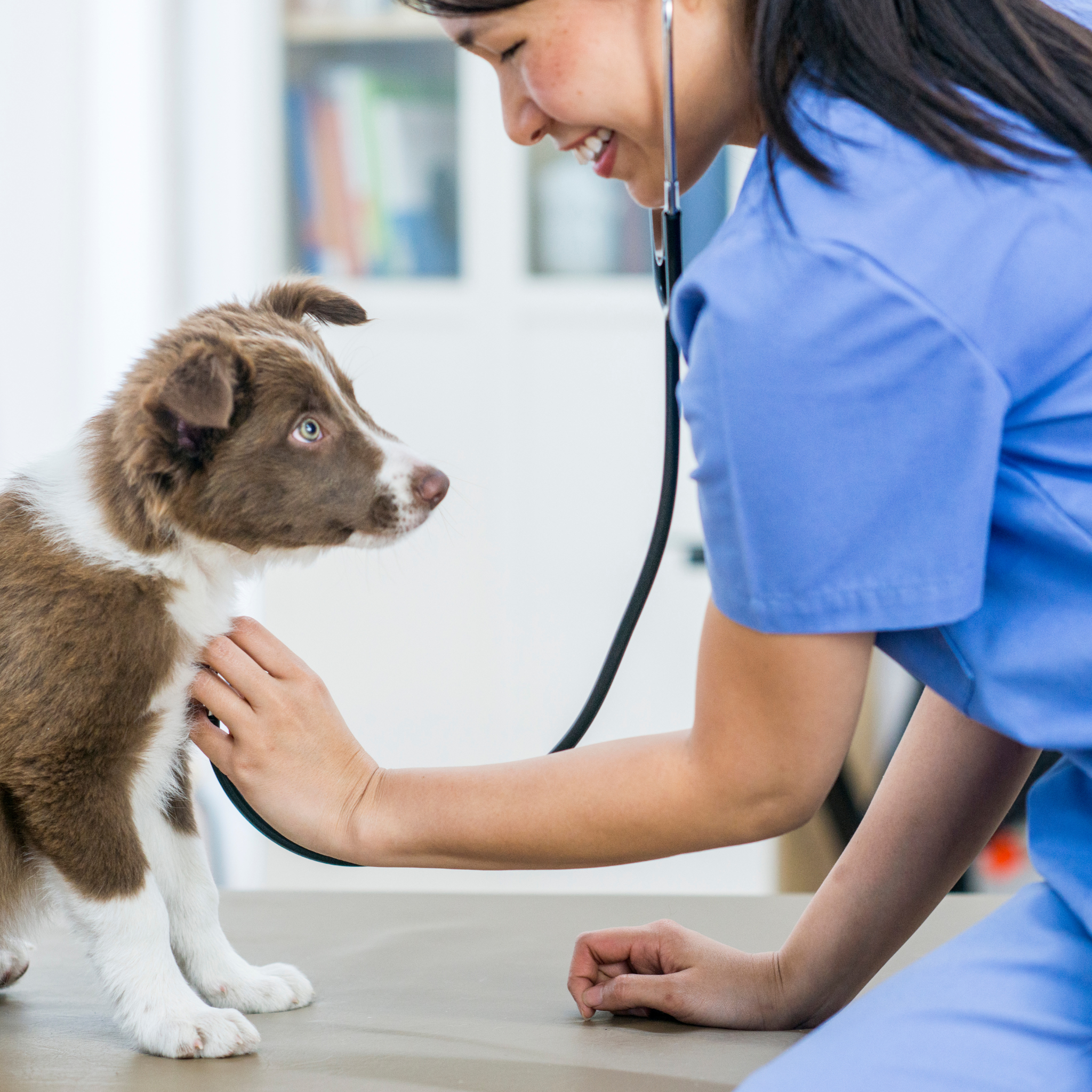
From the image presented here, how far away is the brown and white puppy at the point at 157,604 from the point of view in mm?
996

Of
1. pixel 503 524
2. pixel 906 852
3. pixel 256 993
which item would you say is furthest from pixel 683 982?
pixel 503 524

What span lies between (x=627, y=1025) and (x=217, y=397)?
669 mm

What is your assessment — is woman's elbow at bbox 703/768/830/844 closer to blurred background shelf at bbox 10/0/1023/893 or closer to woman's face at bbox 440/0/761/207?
woman's face at bbox 440/0/761/207

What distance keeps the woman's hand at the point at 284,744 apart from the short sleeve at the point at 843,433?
1.44 ft

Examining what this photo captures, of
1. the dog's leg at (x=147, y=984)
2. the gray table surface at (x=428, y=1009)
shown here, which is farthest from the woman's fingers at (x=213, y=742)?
the gray table surface at (x=428, y=1009)

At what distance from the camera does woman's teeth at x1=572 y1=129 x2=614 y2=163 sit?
36.9 inches

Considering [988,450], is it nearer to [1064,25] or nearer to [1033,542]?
[1033,542]

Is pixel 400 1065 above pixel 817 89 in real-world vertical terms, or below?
below

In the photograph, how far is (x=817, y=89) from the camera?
79 cm

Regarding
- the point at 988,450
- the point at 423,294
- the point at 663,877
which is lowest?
the point at 663,877

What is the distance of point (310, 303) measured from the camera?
1.29 m

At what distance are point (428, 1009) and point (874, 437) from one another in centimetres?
71

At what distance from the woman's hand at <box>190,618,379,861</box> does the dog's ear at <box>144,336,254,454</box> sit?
195mm

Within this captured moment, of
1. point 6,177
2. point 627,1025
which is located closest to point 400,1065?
point 627,1025
